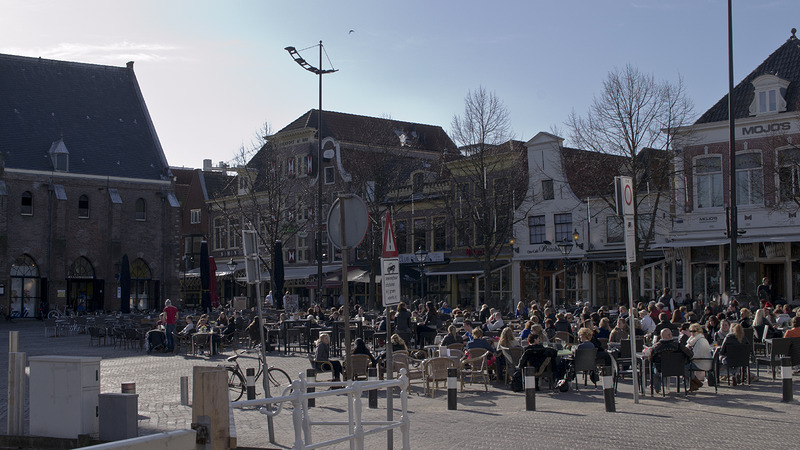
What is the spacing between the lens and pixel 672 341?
551 inches

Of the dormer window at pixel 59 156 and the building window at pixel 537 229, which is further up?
the dormer window at pixel 59 156

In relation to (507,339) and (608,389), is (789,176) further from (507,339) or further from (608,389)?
(608,389)

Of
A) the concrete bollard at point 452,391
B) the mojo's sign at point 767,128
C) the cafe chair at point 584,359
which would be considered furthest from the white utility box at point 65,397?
the mojo's sign at point 767,128

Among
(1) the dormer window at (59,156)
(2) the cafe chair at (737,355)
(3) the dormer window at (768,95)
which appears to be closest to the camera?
(2) the cafe chair at (737,355)

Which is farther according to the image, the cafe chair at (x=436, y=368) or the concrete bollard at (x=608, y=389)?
the cafe chair at (x=436, y=368)

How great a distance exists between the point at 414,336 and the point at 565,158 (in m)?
20.0

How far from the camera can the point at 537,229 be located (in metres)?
42.3

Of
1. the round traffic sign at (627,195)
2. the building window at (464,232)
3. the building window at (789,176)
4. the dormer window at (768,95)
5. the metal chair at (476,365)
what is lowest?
the metal chair at (476,365)

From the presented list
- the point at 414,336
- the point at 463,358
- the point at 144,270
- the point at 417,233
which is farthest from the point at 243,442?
the point at 144,270

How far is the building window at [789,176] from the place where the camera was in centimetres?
2638

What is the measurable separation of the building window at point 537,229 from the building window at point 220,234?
29.1 m

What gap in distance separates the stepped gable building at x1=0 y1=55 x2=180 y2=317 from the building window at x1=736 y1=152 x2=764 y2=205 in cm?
3666

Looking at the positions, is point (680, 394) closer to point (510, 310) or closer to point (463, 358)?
point (463, 358)

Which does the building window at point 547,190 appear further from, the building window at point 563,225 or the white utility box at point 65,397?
the white utility box at point 65,397
